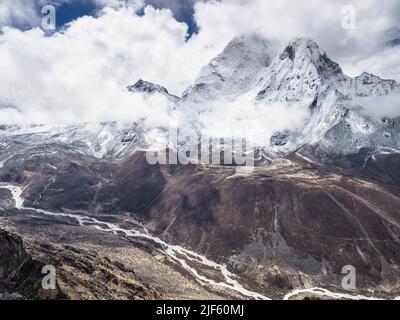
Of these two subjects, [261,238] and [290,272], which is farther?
[261,238]

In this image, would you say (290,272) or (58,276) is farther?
(290,272)

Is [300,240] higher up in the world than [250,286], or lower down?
Answer: higher up

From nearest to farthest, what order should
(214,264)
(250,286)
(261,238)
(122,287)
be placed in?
(122,287), (250,286), (214,264), (261,238)
